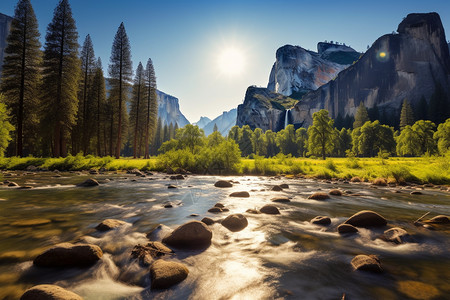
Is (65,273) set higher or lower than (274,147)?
lower

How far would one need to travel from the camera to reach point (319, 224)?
5.83 meters

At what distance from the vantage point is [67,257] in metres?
3.25

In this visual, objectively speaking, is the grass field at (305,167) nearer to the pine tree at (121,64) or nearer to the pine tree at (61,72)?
the pine tree at (61,72)

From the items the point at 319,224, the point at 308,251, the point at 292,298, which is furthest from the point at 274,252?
the point at 319,224

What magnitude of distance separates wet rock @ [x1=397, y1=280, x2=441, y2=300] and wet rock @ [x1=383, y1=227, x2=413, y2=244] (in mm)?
1813

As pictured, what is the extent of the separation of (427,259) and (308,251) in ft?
6.66

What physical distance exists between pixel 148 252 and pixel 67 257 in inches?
47.3

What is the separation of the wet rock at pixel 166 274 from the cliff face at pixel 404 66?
114713 millimetres

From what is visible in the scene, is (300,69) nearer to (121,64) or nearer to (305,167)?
(121,64)

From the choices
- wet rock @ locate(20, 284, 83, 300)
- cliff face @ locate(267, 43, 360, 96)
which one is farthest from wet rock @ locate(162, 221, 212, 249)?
cliff face @ locate(267, 43, 360, 96)

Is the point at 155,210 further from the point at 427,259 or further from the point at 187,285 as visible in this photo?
the point at 427,259

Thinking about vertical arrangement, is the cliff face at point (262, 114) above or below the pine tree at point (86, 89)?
above

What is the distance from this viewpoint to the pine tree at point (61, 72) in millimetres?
24203

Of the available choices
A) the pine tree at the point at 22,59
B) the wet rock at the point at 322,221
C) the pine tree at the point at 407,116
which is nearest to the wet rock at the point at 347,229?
the wet rock at the point at 322,221
